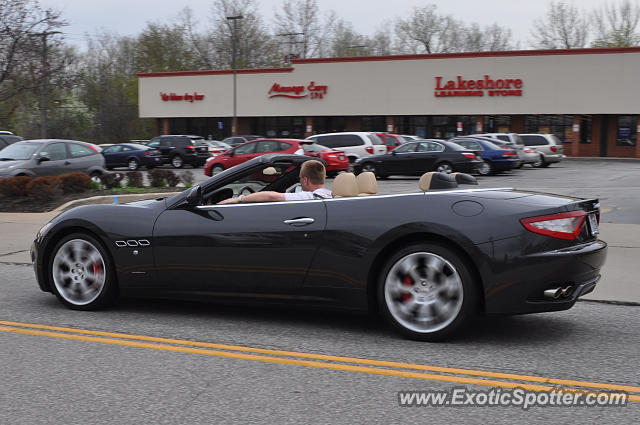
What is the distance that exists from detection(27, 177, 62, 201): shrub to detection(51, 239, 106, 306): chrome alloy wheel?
31.9 feet

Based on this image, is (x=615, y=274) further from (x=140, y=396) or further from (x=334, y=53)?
(x=334, y=53)

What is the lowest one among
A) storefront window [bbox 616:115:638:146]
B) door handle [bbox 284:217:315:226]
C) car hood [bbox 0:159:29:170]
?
car hood [bbox 0:159:29:170]

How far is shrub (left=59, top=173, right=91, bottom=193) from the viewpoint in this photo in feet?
53.8

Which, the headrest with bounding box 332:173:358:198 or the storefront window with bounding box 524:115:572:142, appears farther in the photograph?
the storefront window with bounding box 524:115:572:142

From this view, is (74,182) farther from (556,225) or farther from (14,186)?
(556,225)

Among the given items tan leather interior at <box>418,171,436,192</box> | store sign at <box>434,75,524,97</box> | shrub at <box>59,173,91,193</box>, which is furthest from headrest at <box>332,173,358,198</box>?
store sign at <box>434,75,524,97</box>

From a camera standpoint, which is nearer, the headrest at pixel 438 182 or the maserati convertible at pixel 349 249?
the maserati convertible at pixel 349 249

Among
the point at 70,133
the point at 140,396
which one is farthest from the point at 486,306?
the point at 70,133

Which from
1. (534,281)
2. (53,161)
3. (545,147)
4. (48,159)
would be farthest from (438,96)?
(534,281)

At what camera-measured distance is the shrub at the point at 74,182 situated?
1641 centimetres

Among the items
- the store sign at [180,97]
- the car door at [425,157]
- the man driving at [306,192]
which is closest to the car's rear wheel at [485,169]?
the car door at [425,157]

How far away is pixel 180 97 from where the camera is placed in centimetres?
5297

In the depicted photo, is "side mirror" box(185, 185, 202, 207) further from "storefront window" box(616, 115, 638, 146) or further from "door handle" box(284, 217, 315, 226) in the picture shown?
"storefront window" box(616, 115, 638, 146)

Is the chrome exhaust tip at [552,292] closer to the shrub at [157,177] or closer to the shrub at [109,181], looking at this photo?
the shrub at [109,181]
